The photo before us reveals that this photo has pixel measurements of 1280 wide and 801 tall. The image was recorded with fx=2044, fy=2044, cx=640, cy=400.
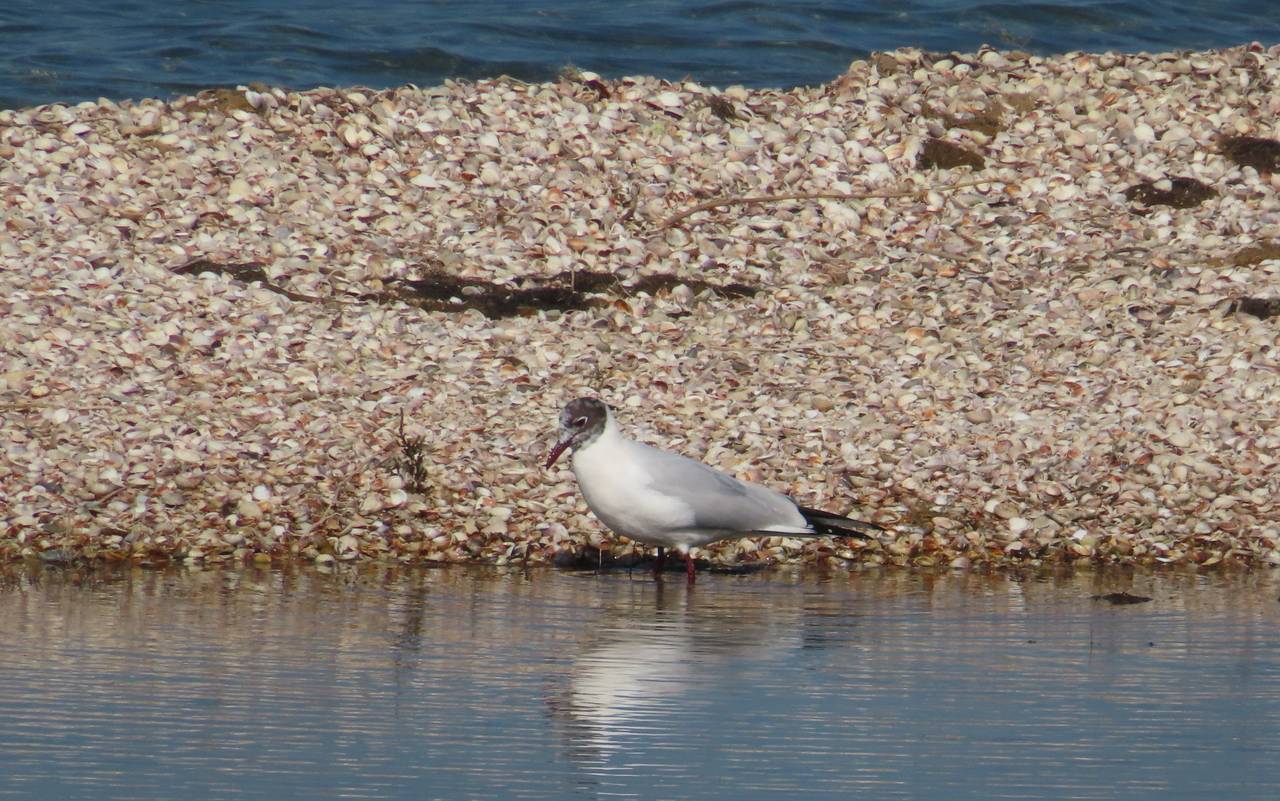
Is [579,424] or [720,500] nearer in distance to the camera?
[720,500]

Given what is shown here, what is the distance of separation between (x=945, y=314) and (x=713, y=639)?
4790mm

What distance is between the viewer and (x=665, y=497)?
8.80 metres

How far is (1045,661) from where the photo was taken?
7.18 m

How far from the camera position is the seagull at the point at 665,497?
28.9 feet

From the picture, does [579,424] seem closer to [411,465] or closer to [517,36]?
[411,465]

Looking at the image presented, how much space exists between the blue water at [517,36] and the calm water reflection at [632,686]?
33.0 ft

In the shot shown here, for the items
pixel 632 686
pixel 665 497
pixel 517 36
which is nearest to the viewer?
pixel 632 686

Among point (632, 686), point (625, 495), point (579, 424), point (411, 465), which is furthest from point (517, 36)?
point (632, 686)

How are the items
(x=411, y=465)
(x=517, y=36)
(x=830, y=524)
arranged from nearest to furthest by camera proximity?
(x=830, y=524)
(x=411, y=465)
(x=517, y=36)

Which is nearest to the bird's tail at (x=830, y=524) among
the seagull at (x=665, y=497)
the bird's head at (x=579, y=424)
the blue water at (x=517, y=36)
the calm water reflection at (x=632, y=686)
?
the seagull at (x=665, y=497)

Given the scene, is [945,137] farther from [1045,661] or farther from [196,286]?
[1045,661]

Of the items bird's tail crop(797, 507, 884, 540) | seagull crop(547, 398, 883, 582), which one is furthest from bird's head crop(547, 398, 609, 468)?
bird's tail crop(797, 507, 884, 540)

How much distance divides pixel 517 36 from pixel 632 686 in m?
14.5

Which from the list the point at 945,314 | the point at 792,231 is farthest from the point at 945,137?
the point at 945,314
